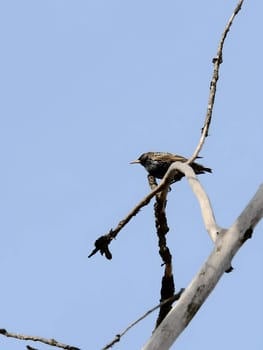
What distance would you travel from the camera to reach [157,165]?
13156 mm

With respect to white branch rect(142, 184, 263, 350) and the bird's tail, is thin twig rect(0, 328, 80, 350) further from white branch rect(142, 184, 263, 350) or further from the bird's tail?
the bird's tail

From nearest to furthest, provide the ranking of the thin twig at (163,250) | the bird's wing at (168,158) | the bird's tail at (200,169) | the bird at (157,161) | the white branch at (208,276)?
the white branch at (208,276), the thin twig at (163,250), the bird's tail at (200,169), the bird at (157,161), the bird's wing at (168,158)

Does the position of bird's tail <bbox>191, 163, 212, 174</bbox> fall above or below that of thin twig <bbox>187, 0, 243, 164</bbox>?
above

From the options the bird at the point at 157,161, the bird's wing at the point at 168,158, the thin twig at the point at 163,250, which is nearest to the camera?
the thin twig at the point at 163,250

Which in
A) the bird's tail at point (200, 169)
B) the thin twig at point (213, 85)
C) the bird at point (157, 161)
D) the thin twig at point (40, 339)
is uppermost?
the bird at point (157, 161)

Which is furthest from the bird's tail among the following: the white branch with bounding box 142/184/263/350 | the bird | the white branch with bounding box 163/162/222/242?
the white branch with bounding box 142/184/263/350

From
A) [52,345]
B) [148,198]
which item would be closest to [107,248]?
[148,198]

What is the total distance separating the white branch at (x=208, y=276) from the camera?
4906 millimetres

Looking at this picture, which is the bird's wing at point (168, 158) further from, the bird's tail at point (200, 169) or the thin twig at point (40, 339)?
the thin twig at point (40, 339)

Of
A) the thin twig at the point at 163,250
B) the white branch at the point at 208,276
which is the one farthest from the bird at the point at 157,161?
the white branch at the point at 208,276

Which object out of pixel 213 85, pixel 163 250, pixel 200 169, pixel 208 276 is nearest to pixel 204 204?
pixel 208 276

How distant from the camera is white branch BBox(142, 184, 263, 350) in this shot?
16.1 ft

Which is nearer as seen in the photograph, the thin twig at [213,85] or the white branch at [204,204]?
the white branch at [204,204]

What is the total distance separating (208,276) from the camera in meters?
5.07
